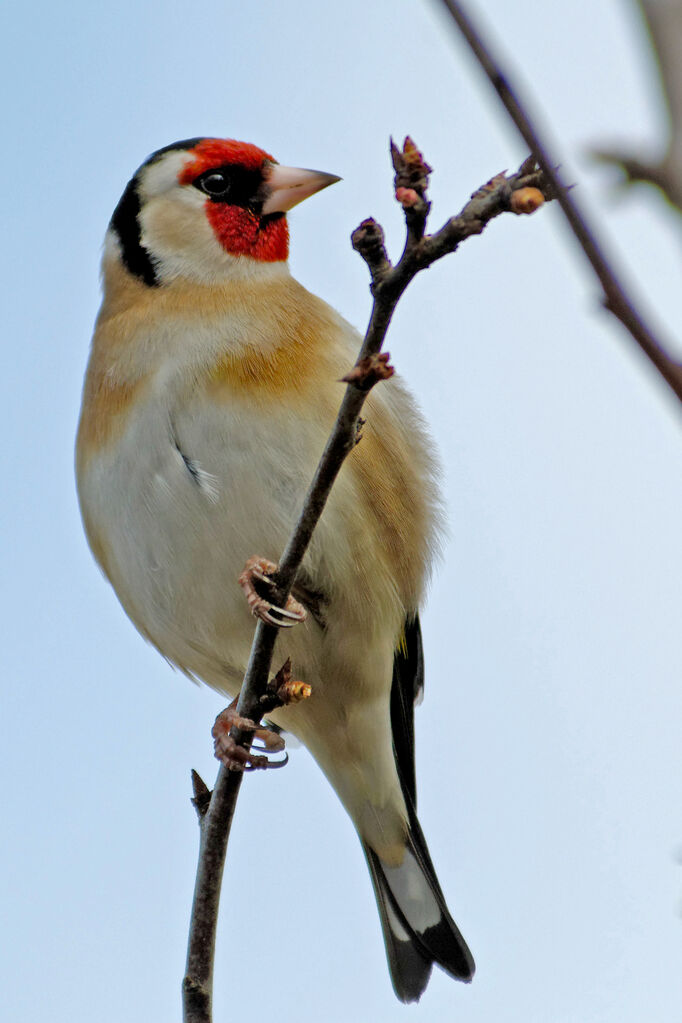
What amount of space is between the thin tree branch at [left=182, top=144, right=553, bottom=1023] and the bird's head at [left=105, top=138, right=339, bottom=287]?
1.84 metres

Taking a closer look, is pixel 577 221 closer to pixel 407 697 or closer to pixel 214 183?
pixel 407 697

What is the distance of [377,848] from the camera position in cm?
431

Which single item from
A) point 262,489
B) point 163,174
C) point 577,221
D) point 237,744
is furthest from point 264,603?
point 163,174

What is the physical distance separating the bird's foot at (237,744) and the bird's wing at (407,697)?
729 mm

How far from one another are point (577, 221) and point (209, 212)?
3742 millimetres

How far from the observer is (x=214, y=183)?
178 inches

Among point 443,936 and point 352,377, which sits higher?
point 352,377

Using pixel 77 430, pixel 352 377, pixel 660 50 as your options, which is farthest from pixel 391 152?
pixel 77 430

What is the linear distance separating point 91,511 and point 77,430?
13.5 inches

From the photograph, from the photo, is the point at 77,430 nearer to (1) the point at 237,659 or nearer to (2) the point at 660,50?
(1) the point at 237,659

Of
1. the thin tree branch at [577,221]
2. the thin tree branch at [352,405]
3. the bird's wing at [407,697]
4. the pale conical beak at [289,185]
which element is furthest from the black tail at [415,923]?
the thin tree branch at [577,221]

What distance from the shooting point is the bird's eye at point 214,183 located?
14.8ft

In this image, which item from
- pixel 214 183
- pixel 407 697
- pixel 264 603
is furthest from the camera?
pixel 214 183

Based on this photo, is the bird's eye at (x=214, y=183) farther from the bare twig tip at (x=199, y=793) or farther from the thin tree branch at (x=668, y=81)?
the thin tree branch at (x=668, y=81)
